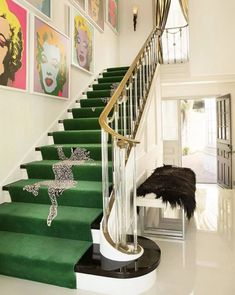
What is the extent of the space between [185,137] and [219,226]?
7.19m

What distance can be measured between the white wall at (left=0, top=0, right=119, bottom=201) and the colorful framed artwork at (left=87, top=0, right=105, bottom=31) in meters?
1.03

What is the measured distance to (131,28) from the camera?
7.23m

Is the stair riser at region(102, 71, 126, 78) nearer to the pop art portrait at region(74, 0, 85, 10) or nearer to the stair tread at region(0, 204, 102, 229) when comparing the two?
the pop art portrait at region(74, 0, 85, 10)

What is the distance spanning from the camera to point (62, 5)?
14.5 feet

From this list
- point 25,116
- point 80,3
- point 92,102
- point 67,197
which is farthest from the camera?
point 80,3

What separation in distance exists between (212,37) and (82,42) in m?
3.24

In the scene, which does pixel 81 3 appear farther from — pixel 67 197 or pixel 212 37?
pixel 67 197

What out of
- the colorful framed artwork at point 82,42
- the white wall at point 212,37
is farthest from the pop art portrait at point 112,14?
the white wall at point 212,37

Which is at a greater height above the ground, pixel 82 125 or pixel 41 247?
pixel 82 125

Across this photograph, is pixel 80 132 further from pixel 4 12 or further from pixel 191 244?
pixel 191 244


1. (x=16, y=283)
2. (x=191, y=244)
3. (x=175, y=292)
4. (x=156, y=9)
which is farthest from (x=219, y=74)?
(x=16, y=283)

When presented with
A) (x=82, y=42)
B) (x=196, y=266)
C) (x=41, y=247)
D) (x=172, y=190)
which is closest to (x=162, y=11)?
(x=82, y=42)

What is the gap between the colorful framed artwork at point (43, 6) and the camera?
11.8 ft

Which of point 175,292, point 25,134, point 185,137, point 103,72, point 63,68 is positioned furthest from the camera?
point 185,137
